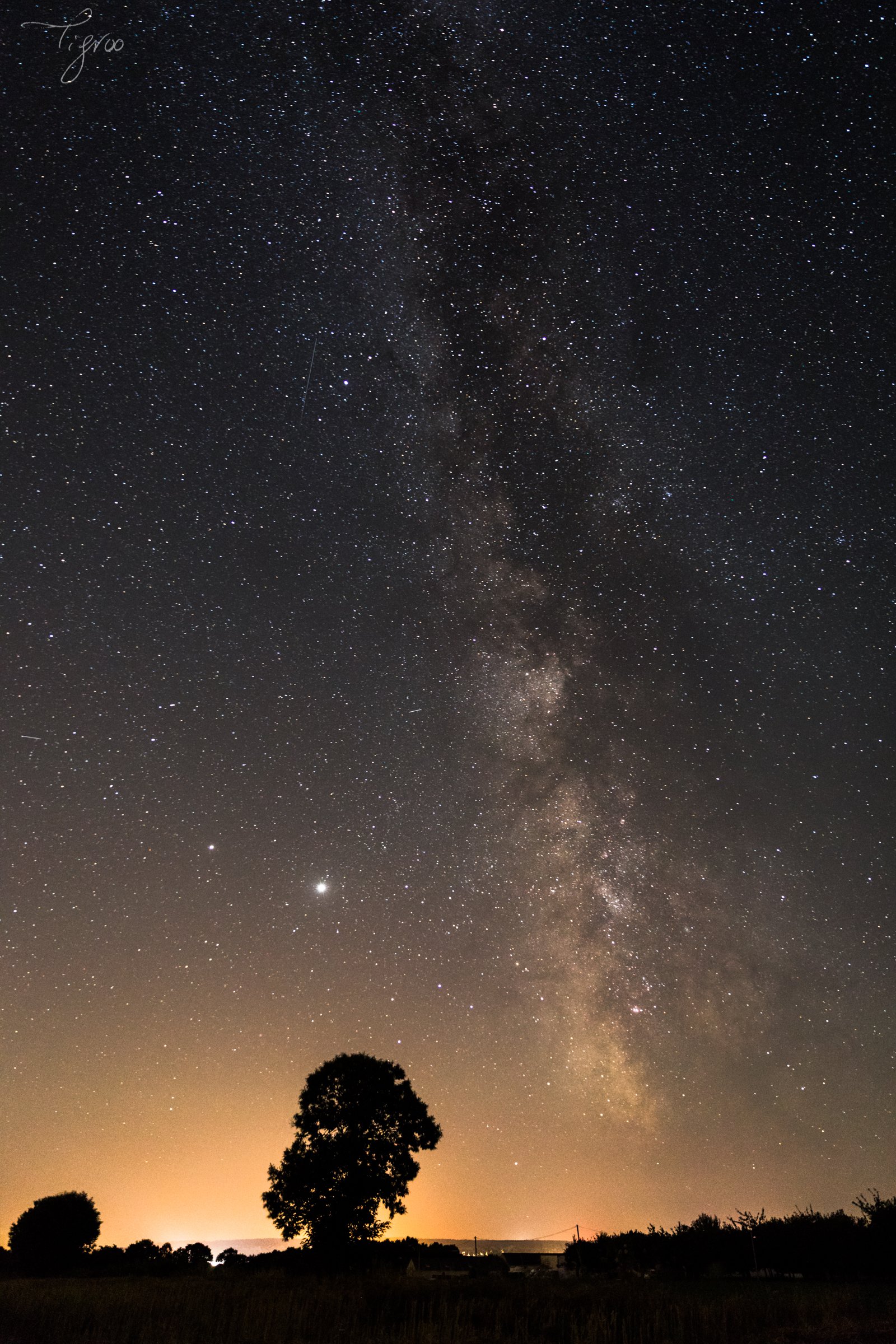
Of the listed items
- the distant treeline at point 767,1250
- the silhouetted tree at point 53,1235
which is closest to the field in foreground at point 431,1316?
the distant treeline at point 767,1250

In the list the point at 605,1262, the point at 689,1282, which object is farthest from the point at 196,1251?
the point at 689,1282

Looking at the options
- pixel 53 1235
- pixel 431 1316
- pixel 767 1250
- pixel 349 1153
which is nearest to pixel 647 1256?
pixel 767 1250

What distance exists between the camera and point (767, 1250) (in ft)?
79.2

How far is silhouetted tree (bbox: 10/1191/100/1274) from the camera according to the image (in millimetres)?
34469

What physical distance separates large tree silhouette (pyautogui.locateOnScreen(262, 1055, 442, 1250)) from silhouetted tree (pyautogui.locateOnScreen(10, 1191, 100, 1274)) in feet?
50.9

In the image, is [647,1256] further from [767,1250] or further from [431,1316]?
[431,1316]

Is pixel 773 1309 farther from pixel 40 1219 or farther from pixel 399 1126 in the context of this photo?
pixel 40 1219

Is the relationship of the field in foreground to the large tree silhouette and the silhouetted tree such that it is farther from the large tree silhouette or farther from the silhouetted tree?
the silhouetted tree

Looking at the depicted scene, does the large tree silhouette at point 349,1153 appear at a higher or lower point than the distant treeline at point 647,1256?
higher

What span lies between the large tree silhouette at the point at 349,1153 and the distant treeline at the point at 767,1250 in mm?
6898

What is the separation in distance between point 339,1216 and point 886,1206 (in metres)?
17.1

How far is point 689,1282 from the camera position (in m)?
22.0

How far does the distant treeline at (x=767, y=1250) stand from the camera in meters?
22.4

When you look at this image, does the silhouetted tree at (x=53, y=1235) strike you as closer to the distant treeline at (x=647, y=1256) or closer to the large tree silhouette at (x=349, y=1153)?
the distant treeline at (x=647, y=1256)
